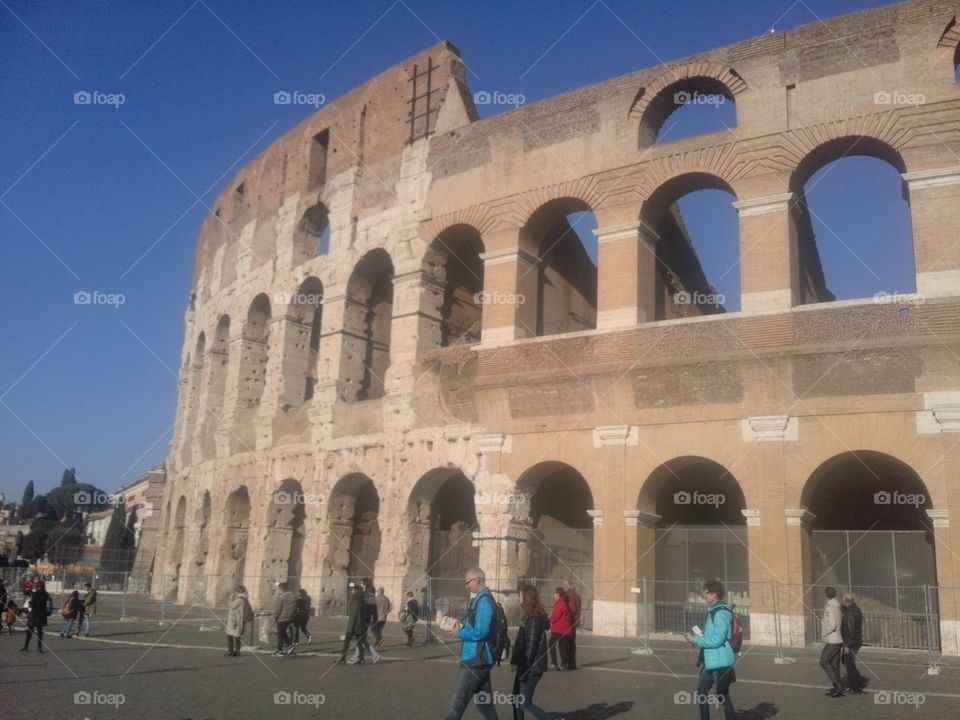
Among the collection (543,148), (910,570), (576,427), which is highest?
(543,148)

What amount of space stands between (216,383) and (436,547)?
10887 mm

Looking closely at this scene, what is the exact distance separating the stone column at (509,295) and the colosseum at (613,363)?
51 mm

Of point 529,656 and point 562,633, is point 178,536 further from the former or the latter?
point 529,656

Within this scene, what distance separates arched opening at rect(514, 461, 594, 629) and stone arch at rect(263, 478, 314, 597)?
6.24m

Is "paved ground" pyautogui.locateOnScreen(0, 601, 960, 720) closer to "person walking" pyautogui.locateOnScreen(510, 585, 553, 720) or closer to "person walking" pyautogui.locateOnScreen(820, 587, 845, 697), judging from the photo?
"person walking" pyautogui.locateOnScreen(820, 587, 845, 697)

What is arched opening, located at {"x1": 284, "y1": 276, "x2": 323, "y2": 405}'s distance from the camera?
22.6 m

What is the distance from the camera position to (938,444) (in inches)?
512

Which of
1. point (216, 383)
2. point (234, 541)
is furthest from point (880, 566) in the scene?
point (216, 383)

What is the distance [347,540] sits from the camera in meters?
19.9

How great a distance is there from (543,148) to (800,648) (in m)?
10.5

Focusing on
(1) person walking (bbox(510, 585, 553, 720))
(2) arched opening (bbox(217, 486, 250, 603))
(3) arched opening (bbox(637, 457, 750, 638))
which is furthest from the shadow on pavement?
(2) arched opening (bbox(217, 486, 250, 603))

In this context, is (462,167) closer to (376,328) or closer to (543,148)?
(543,148)

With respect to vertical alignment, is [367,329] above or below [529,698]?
above

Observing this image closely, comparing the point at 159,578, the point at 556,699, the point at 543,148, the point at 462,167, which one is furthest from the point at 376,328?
the point at 556,699
